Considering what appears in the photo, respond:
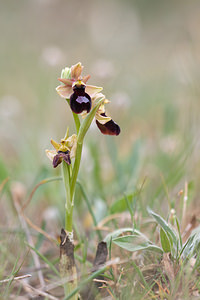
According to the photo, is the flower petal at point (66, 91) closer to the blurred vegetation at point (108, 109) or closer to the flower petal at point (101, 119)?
the flower petal at point (101, 119)

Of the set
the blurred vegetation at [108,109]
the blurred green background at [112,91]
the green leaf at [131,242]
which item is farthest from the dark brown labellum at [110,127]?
the blurred green background at [112,91]

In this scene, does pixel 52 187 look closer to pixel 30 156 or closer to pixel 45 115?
pixel 30 156

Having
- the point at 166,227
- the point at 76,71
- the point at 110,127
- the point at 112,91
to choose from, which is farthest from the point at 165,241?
the point at 112,91

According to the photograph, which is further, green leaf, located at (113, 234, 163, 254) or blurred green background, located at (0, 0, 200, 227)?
blurred green background, located at (0, 0, 200, 227)

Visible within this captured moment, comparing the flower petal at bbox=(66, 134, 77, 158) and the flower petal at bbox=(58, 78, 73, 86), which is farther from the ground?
the flower petal at bbox=(58, 78, 73, 86)

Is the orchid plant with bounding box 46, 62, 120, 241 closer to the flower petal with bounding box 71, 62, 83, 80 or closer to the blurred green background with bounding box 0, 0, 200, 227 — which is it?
the flower petal with bounding box 71, 62, 83, 80

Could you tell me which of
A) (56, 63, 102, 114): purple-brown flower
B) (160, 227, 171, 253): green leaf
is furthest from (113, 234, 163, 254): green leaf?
(56, 63, 102, 114): purple-brown flower
